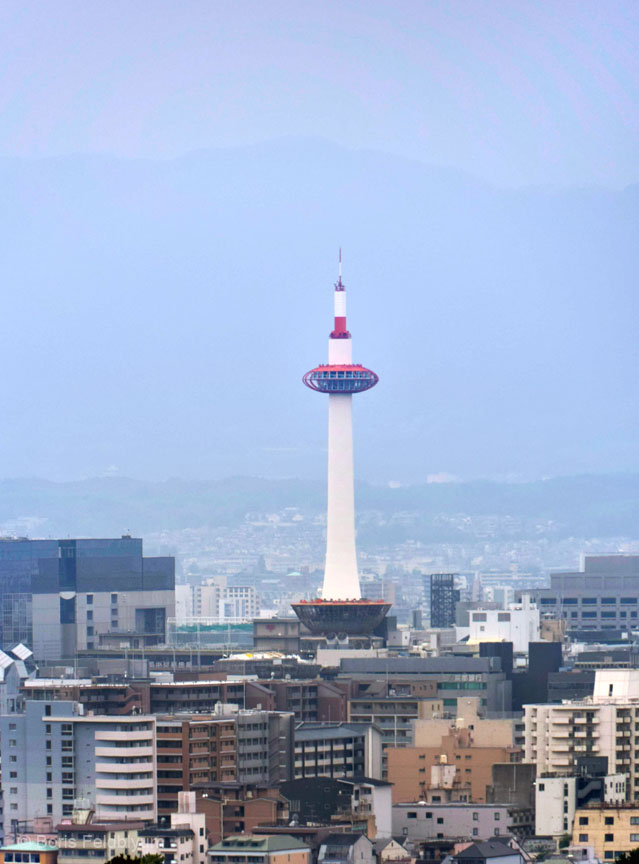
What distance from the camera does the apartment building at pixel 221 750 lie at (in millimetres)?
59562

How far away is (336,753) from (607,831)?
13.6 metres

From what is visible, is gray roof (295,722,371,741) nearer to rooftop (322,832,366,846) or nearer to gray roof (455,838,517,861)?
rooftop (322,832,366,846)

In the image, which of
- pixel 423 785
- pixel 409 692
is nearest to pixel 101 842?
pixel 423 785

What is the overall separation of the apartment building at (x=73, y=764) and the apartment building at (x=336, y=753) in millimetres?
6021

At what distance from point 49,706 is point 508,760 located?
9711mm

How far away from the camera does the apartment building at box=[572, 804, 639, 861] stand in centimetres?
5378

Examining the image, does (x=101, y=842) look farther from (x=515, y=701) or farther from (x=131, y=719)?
(x=515, y=701)

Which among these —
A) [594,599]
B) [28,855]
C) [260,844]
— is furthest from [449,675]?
[594,599]

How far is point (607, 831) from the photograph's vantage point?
54.2 metres

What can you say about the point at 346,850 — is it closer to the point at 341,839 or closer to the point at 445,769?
the point at 341,839

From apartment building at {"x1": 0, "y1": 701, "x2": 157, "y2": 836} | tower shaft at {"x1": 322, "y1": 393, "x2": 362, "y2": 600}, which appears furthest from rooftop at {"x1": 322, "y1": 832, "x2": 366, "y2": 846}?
tower shaft at {"x1": 322, "y1": 393, "x2": 362, "y2": 600}

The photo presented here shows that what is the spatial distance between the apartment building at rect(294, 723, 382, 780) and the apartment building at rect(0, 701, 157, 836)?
6021 mm

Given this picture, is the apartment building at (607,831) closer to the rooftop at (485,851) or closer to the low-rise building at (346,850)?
the rooftop at (485,851)

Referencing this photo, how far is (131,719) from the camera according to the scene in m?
59.4
